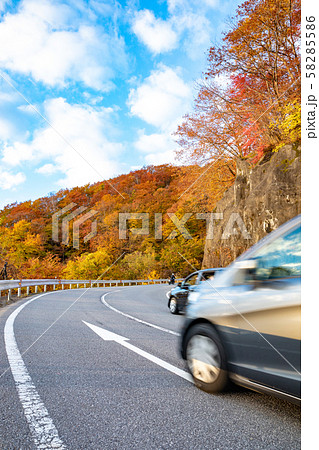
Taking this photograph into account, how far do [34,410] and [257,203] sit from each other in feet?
61.6

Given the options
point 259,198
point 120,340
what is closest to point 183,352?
point 120,340

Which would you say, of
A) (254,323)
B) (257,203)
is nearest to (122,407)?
(254,323)

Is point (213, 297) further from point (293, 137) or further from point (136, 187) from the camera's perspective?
point (136, 187)

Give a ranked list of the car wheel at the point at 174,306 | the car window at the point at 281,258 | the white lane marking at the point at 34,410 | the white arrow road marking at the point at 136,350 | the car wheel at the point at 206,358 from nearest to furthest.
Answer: the white lane marking at the point at 34,410 → the car window at the point at 281,258 → the car wheel at the point at 206,358 → the white arrow road marking at the point at 136,350 → the car wheel at the point at 174,306

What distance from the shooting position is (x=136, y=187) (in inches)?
1454

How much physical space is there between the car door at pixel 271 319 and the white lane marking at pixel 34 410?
1545 mm

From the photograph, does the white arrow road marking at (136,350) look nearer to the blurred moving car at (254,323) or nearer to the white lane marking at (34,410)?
the blurred moving car at (254,323)

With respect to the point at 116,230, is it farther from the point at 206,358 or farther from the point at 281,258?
the point at 281,258

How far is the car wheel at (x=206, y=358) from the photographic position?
2.92 metres

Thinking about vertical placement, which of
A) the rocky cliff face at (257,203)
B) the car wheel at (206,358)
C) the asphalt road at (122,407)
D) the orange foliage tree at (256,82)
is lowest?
the asphalt road at (122,407)

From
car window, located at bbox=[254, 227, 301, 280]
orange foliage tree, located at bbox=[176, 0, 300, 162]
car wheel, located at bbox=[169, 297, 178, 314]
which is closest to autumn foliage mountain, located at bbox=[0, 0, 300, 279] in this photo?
orange foliage tree, located at bbox=[176, 0, 300, 162]

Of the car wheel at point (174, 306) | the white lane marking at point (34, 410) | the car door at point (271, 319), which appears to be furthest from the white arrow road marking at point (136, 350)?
the car wheel at point (174, 306)

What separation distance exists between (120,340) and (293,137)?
14710 millimetres

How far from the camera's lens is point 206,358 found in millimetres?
3100
